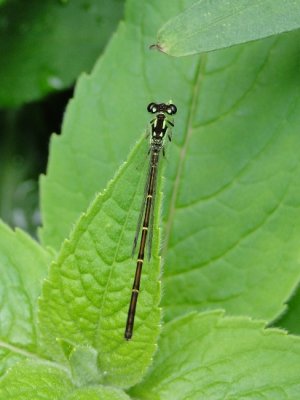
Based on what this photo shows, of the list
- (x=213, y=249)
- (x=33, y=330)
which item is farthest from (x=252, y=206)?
(x=33, y=330)

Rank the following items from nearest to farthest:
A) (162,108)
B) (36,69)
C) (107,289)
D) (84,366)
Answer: (107,289)
(84,366)
(162,108)
(36,69)

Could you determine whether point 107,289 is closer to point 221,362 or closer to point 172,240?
point 221,362

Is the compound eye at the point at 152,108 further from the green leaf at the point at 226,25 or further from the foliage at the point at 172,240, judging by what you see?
the green leaf at the point at 226,25

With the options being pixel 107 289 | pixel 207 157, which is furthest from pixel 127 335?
pixel 207 157

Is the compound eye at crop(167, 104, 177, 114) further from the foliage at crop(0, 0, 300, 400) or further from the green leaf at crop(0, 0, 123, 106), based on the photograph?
the green leaf at crop(0, 0, 123, 106)

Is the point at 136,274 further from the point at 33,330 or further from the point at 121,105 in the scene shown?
the point at 121,105

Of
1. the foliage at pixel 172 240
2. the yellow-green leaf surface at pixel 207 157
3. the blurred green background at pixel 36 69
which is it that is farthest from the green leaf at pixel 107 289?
the blurred green background at pixel 36 69

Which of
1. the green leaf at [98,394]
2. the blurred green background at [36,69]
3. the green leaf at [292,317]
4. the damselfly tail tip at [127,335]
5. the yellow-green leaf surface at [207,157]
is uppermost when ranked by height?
the blurred green background at [36,69]
